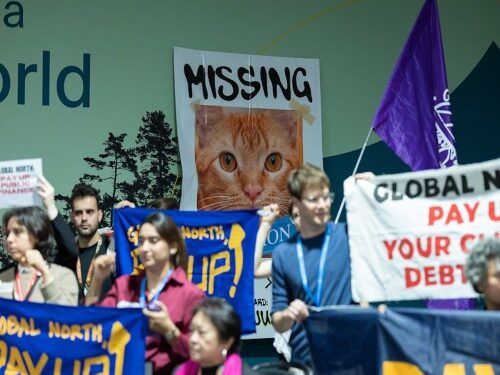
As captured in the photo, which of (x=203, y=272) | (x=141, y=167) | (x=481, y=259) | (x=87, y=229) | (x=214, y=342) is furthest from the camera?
(x=141, y=167)

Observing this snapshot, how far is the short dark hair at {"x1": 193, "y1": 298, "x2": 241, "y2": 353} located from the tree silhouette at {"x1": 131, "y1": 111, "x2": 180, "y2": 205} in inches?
127

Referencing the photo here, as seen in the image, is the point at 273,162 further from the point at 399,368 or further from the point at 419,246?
the point at 399,368

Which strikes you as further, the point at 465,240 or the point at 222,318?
the point at 465,240

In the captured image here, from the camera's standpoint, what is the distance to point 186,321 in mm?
3201

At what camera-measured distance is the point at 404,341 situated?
2.85 metres

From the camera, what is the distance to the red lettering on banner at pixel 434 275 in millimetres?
3281

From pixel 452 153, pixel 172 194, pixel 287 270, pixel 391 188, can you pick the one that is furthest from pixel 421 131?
pixel 172 194

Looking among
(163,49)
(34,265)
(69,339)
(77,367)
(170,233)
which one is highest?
(163,49)

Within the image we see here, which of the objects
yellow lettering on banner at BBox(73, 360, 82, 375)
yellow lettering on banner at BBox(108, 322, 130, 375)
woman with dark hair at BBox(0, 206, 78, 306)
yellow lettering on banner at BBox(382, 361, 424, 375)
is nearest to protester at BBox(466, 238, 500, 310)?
yellow lettering on banner at BBox(382, 361, 424, 375)

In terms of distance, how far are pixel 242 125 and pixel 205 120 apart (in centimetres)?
29

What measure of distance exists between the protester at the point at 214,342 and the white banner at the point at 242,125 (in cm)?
325

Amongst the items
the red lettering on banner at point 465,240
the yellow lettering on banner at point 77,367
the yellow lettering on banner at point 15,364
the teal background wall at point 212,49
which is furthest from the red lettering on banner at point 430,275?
the teal background wall at point 212,49

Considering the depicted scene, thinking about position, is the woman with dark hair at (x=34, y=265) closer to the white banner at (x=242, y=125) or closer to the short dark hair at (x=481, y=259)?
the short dark hair at (x=481, y=259)

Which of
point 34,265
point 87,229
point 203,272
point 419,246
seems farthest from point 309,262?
point 87,229
